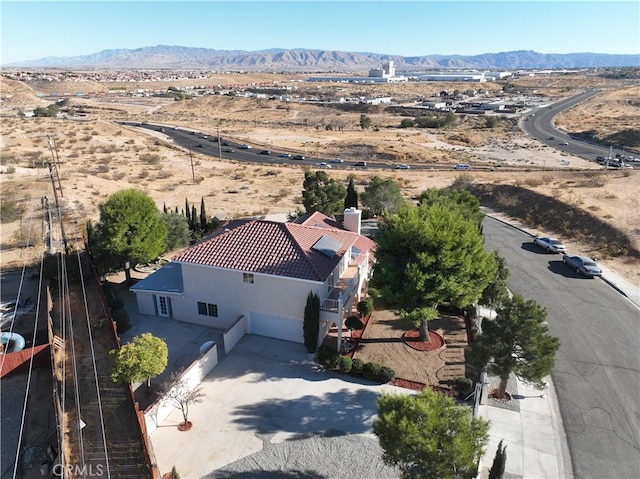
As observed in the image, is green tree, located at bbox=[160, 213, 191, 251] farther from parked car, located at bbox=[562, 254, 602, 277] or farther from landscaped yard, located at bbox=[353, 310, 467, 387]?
parked car, located at bbox=[562, 254, 602, 277]

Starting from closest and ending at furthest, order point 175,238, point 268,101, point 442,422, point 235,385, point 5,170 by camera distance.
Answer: point 442,422, point 235,385, point 175,238, point 5,170, point 268,101

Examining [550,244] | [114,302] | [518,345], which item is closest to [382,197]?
[550,244]

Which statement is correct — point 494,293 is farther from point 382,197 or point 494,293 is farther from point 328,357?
point 382,197

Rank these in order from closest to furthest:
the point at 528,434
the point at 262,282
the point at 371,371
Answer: the point at 528,434
the point at 371,371
the point at 262,282

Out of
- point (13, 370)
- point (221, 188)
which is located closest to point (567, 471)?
A: point (13, 370)

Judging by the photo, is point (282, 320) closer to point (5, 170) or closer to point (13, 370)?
point (13, 370)

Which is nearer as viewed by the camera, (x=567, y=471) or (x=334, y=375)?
(x=567, y=471)
